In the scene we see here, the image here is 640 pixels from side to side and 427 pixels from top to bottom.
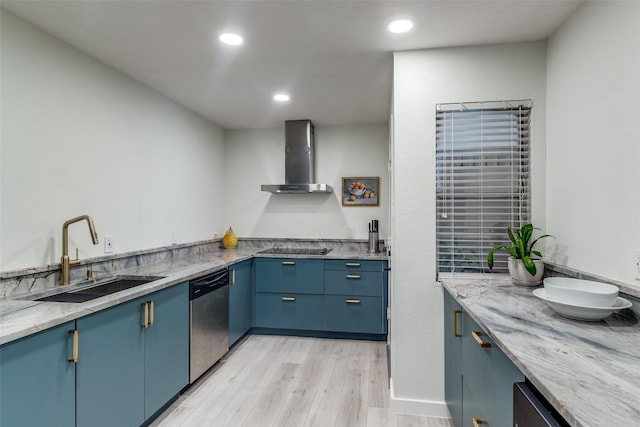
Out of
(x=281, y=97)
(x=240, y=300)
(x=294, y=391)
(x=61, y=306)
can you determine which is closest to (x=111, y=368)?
(x=61, y=306)

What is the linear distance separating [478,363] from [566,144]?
51.1 inches

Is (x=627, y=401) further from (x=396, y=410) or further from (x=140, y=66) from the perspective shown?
(x=140, y=66)

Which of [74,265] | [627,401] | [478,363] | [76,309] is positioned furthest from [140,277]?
[627,401]

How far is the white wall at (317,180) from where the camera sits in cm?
391

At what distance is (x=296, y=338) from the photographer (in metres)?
3.44

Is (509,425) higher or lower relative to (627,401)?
lower

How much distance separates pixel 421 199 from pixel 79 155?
2.28 m

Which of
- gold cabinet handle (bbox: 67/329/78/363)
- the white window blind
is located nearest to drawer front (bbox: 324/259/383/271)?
the white window blind

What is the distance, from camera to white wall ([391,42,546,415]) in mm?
2082

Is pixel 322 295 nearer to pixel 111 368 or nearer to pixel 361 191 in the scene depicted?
pixel 361 191

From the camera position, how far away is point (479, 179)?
2086mm

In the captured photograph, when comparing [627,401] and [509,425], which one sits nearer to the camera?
[627,401]

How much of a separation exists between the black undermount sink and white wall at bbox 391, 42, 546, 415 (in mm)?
1677

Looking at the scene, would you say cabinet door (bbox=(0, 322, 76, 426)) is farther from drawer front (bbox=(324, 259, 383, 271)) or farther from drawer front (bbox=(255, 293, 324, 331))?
drawer front (bbox=(324, 259, 383, 271))
